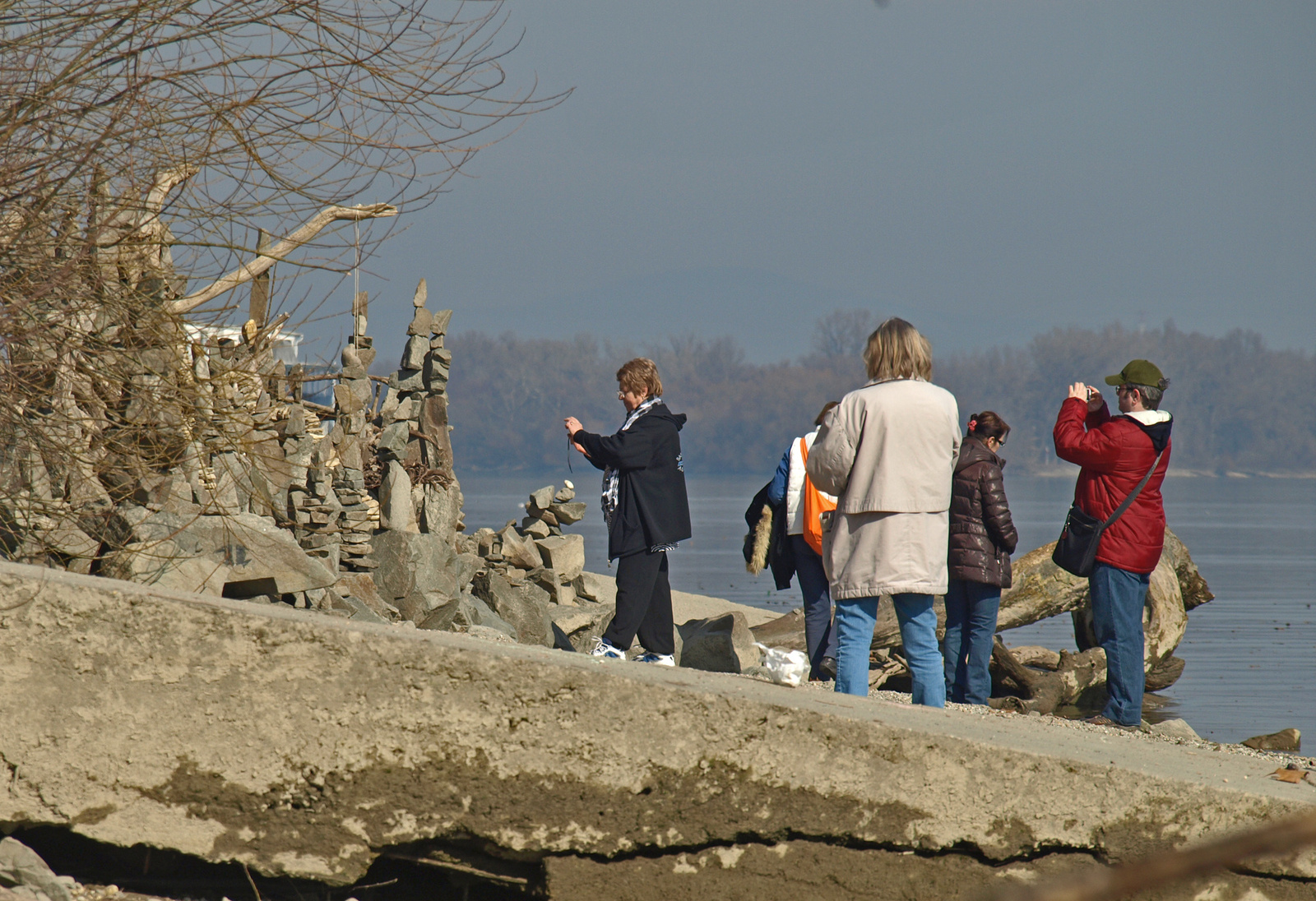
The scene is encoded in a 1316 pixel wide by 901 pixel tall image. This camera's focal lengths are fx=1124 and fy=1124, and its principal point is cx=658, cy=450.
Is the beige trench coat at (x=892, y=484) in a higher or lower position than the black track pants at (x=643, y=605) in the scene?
higher

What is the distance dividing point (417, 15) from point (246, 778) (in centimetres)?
385

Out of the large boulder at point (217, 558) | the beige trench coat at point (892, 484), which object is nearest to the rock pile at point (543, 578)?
the large boulder at point (217, 558)

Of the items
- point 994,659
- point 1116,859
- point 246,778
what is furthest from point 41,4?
point 994,659

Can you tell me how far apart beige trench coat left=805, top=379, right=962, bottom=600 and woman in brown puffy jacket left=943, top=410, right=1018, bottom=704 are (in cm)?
198

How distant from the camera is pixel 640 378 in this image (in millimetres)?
6191

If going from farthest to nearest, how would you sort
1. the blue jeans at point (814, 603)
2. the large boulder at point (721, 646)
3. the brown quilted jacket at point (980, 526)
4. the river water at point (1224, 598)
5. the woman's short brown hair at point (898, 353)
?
1. the river water at point (1224, 598)
2. the large boulder at point (721, 646)
3. the blue jeans at point (814, 603)
4. the brown quilted jacket at point (980, 526)
5. the woman's short brown hair at point (898, 353)

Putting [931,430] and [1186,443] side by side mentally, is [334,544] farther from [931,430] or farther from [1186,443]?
[1186,443]

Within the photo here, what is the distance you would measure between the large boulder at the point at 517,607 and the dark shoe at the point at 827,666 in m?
2.43

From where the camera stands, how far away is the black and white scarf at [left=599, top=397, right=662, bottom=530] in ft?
20.2

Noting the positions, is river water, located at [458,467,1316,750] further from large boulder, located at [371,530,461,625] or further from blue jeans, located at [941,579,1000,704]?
large boulder, located at [371,530,461,625]

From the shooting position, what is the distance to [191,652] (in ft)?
10.8

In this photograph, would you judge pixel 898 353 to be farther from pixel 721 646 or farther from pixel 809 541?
pixel 721 646

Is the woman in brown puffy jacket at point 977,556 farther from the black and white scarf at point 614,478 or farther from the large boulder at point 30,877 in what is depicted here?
the large boulder at point 30,877

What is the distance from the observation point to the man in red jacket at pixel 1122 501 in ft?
18.8
